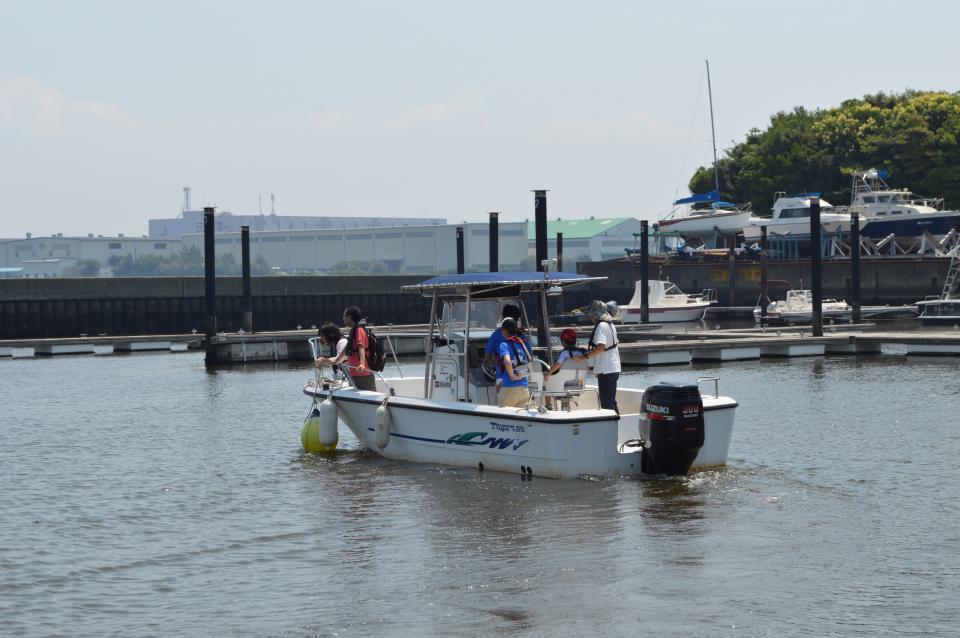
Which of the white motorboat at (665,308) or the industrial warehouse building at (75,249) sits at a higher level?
the industrial warehouse building at (75,249)

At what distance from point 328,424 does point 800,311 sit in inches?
1671

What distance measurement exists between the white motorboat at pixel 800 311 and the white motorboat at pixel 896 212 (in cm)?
1474

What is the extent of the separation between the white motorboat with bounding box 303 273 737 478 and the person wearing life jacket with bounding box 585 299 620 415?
0.32m

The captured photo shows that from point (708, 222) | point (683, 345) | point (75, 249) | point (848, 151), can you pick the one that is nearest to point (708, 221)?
point (708, 222)

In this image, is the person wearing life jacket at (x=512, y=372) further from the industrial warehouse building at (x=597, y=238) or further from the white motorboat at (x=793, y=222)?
the industrial warehouse building at (x=597, y=238)

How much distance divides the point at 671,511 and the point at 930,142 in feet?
233

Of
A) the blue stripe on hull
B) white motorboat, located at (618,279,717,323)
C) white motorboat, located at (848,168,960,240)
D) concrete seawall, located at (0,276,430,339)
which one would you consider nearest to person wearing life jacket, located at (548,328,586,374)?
concrete seawall, located at (0,276,430,339)

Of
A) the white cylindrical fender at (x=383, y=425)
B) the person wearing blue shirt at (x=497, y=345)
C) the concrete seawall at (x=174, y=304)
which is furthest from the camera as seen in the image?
the concrete seawall at (x=174, y=304)

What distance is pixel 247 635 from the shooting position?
972 centimetres

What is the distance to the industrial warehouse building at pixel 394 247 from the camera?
154 m

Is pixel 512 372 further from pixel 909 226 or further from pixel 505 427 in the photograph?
pixel 909 226

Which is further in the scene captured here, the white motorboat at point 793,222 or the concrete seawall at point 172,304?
the white motorboat at point 793,222

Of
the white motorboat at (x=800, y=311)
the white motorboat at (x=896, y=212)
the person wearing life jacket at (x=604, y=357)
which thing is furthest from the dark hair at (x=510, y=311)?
the white motorboat at (x=896, y=212)

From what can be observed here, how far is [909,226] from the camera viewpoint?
7312 cm
